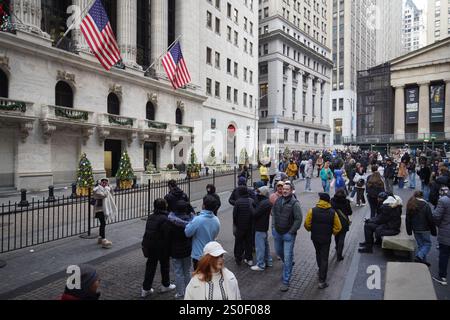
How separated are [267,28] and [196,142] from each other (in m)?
33.5

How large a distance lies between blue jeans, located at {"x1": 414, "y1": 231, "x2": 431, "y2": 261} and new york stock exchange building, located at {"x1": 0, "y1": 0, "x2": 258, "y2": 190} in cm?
2158

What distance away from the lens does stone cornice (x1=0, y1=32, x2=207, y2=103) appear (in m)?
19.4

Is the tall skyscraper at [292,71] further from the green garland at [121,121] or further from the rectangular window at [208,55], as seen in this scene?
the green garland at [121,121]

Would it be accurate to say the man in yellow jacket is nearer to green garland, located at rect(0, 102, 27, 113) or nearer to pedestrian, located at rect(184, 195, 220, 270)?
pedestrian, located at rect(184, 195, 220, 270)

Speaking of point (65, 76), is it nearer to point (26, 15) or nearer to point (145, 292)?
point (26, 15)

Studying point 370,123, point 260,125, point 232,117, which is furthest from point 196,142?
point 370,123

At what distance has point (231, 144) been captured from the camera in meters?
46.1

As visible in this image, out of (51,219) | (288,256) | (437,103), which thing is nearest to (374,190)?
(288,256)

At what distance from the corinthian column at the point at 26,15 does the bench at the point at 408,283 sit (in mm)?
24632

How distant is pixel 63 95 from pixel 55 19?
6.53 metres

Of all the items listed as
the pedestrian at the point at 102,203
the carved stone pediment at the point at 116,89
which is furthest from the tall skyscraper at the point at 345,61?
the pedestrian at the point at 102,203

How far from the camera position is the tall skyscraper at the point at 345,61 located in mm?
89062

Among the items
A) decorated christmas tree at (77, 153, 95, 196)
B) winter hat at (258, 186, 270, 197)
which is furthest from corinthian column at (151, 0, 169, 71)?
winter hat at (258, 186, 270, 197)

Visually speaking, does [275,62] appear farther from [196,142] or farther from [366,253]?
[366,253]
